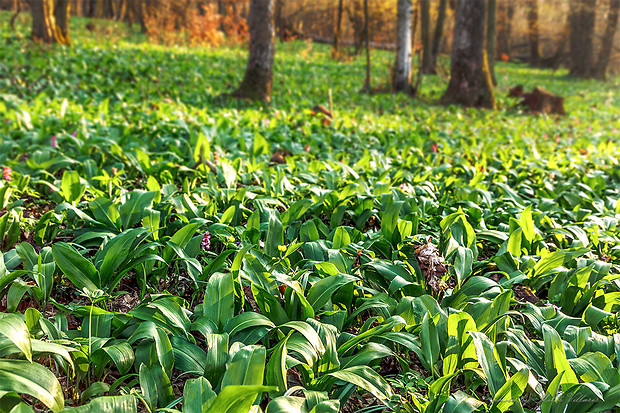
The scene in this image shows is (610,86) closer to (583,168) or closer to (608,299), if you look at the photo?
(583,168)

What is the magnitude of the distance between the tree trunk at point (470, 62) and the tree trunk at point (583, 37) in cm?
1437

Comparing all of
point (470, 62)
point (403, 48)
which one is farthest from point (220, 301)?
point (403, 48)

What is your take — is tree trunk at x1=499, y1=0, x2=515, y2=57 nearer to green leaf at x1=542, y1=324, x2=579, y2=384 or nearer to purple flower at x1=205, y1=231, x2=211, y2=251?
purple flower at x1=205, y1=231, x2=211, y2=251

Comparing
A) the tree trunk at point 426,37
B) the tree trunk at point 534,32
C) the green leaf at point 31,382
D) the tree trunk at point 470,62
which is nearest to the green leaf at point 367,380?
the green leaf at point 31,382

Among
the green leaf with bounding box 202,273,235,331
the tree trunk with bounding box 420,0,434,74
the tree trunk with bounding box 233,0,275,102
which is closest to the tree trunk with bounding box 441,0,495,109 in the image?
the tree trunk with bounding box 420,0,434,74

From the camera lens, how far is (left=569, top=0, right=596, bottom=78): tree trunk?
20.1 metres

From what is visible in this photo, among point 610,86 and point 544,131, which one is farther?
point 610,86

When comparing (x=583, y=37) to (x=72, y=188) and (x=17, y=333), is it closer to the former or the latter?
(x=72, y=188)

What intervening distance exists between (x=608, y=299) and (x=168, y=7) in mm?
21664

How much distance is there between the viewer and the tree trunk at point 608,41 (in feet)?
64.6

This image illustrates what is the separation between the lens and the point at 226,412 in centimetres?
113

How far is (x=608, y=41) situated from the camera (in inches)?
779

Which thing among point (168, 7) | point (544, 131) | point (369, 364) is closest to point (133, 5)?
point (168, 7)

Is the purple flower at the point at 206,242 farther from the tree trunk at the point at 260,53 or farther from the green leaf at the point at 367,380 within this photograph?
the tree trunk at the point at 260,53
